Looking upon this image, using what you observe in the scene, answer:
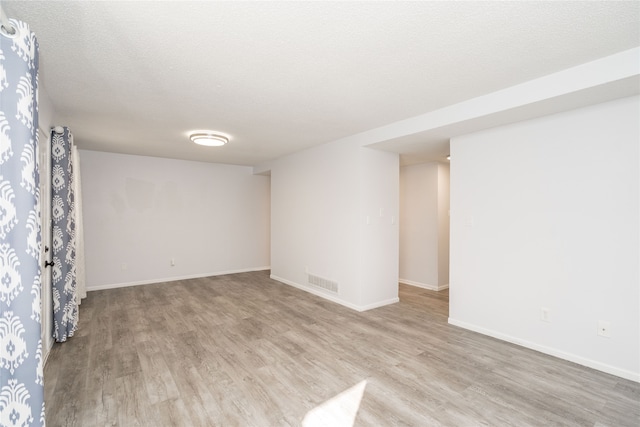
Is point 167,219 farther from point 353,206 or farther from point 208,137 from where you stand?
point 353,206

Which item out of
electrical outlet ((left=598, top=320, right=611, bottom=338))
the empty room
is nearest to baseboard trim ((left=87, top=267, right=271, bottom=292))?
the empty room

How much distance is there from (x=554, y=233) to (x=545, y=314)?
788mm

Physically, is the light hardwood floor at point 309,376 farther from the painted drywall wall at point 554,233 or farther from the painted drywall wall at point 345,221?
the painted drywall wall at point 345,221

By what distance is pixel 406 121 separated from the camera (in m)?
3.47

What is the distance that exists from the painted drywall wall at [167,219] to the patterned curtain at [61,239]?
2355 mm

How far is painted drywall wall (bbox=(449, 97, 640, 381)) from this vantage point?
243 centimetres

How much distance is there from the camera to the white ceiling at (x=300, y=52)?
1.62m

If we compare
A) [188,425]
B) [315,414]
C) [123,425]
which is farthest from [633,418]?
[123,425]

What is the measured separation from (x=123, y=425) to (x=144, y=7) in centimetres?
247

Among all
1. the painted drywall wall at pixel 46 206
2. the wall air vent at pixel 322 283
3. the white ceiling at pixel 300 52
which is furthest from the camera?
the wall air vent at pixel 322 283

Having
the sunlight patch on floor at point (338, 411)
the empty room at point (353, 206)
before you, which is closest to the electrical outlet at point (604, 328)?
the empty room at point (353, 206)

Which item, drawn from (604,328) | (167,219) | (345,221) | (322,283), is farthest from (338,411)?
(167,219)

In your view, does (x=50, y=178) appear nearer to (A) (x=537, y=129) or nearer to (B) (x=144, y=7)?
(B) (x=144, y=7)

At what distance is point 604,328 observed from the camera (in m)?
2.51
